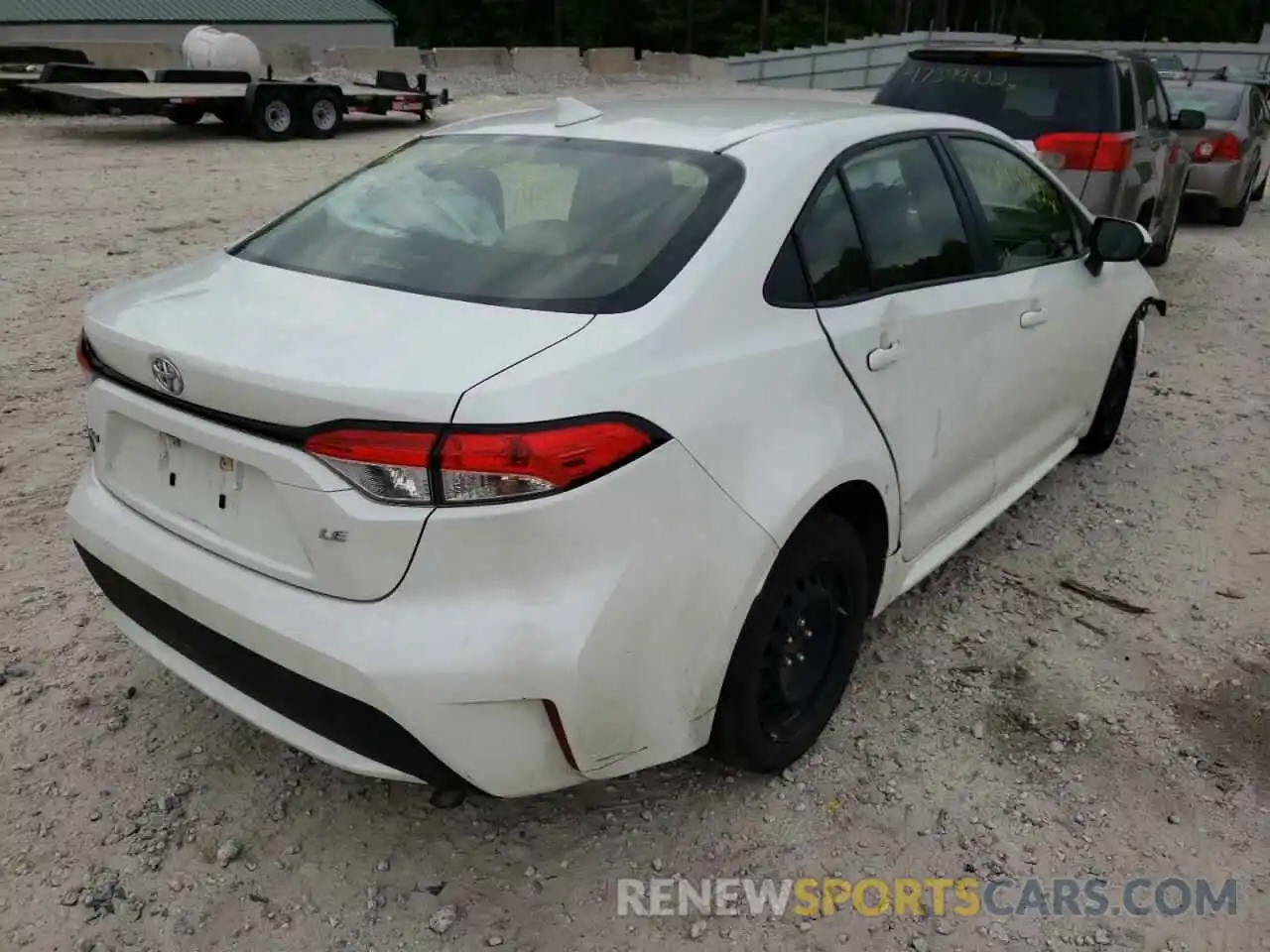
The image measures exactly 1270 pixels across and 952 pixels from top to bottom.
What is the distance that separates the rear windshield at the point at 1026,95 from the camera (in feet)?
23.1

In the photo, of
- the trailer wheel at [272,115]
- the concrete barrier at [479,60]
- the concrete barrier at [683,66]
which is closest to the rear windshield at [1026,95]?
the trailer wheel at [272,115]

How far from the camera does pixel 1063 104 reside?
7082mm

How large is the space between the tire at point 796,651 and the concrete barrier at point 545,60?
99.6 feet

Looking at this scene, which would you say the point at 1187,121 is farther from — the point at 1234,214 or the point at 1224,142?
the point at 1234,214

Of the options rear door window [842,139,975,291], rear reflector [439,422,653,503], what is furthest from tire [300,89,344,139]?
rear reflector [439,422,653,503]

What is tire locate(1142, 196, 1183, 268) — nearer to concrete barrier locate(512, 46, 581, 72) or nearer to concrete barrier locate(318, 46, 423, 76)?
concrete barrier locate(318, 46, 423, 76)

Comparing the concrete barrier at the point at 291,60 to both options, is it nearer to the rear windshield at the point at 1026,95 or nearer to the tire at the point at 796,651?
the rear windshield at the point at 1026,95

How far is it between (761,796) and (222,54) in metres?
20.1

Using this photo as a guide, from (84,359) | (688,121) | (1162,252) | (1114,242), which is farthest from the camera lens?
(1162,252)

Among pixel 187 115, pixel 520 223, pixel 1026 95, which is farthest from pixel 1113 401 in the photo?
pixel 187 115

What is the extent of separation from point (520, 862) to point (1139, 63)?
806 cm

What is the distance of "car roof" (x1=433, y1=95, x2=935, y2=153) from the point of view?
9.31 feet

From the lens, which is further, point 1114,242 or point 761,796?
point 1114,242

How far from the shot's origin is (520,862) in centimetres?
253
